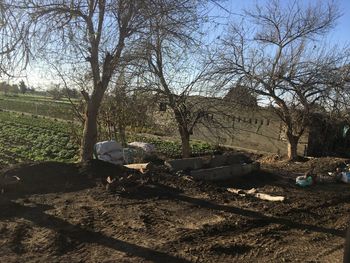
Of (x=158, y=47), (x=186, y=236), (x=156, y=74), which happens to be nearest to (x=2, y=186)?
(x=186, y=236)

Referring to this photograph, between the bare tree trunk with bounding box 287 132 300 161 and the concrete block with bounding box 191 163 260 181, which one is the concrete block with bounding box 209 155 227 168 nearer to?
the concrete block with bounding box 191 163 260 181

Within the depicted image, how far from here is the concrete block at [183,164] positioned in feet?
39.1

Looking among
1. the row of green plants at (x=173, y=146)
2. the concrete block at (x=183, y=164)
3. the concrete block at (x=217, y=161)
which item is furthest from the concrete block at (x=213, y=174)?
the row of green plants at (x=173, y=146)

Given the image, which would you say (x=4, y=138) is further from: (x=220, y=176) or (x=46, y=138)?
(x=220, y=176)

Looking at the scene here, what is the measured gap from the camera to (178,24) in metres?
9.96

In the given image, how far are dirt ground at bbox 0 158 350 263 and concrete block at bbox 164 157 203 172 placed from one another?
1.50m

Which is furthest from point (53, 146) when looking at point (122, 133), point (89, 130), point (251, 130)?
point (89, 130)

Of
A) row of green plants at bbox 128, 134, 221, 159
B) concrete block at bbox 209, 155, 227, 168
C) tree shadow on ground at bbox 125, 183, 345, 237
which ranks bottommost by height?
row of green plants at bbox 128, 134, 221, 159

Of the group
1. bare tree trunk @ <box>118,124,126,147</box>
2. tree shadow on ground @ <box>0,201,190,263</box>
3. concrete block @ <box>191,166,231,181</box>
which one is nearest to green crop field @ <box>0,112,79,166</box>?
bare tree trunk @ <box>118,124,126,147</box>

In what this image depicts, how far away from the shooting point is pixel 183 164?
40.0 feet

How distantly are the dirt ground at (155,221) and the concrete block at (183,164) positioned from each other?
1496mm

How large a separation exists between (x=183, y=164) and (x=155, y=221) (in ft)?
17.5

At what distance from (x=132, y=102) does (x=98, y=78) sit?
18.2 feet

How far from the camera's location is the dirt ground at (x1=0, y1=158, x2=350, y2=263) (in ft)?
18.3
